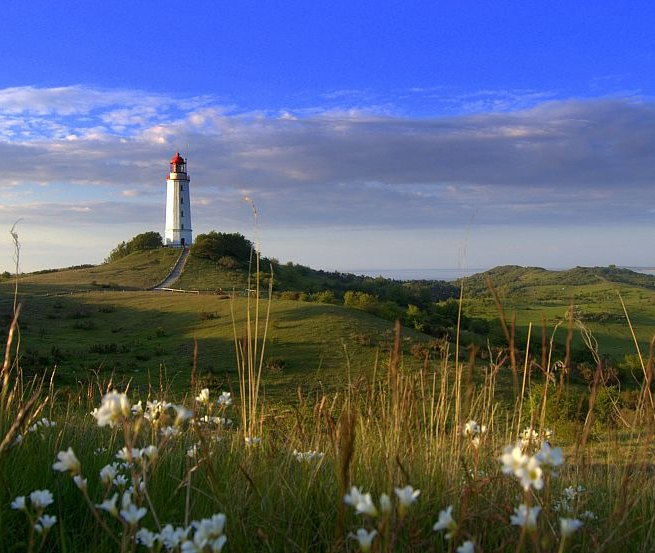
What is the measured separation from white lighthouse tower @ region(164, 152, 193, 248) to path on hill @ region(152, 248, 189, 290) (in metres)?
4.35

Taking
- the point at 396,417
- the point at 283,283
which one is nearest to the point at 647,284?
the point at 283,283

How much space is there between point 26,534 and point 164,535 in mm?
1203

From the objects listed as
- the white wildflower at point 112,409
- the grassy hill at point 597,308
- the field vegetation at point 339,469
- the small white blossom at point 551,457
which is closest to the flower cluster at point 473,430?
the field vegetation at point 339,469

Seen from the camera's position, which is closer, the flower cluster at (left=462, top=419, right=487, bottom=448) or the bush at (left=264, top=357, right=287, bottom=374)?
the flower cluster at (left=462, top=419, right=487, bottom=448)

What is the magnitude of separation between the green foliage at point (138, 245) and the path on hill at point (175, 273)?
22.0 ft

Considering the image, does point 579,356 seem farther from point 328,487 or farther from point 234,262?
point 234,262

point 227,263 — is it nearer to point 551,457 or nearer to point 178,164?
point 178,164

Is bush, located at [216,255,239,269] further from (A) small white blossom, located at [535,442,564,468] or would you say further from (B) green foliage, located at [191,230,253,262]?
(A) small white blossom, located at [535,442,564,468]

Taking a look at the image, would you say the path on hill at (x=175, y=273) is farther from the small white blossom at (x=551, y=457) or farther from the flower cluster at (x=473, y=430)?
the small white blossom at (x=551, y=457)

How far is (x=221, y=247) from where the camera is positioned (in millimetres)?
52125

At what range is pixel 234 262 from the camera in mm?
49719

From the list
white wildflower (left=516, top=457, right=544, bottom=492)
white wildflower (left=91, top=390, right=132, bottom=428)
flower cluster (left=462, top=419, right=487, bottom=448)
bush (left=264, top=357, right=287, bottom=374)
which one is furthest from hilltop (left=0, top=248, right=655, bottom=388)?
white wildflower (left=91, top=390, right=132, bottom=428)

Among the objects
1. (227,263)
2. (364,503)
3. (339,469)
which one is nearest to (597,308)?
(227,263)

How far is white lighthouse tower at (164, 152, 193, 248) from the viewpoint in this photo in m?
59.2
